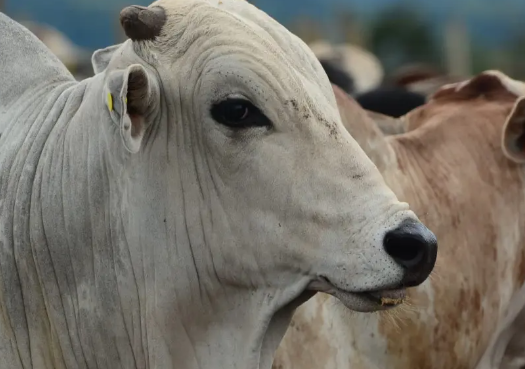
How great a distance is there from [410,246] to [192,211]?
1.98 ft

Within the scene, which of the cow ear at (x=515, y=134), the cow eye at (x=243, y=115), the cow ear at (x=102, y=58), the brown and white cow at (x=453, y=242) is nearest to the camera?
the cow eye at (x=243, y=115)

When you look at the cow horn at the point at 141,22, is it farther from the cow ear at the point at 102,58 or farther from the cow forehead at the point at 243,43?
the cow ear at the point at 102,58

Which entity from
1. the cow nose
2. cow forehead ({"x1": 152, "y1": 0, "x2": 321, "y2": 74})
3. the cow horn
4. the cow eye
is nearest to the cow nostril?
the cow nose

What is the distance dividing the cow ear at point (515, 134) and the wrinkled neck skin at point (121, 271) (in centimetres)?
199

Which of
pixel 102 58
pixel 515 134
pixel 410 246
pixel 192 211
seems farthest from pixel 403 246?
pixel 515 134

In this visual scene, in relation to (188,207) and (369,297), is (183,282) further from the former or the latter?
(369,297)

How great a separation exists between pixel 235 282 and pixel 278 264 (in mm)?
151

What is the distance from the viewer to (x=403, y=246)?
2.88 meters

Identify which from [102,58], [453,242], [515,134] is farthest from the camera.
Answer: [515,134]

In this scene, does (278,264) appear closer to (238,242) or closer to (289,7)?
(238,242)

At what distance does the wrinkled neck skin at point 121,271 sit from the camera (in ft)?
10.2

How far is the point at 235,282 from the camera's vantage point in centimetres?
312

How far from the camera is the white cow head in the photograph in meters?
2.94

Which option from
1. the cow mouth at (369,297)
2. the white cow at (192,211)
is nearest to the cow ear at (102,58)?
the white cow at (192,211)
